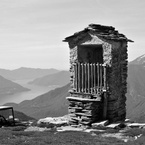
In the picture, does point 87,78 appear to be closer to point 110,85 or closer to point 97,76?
point 97,76

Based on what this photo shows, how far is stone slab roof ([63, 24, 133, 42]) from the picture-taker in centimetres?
1833

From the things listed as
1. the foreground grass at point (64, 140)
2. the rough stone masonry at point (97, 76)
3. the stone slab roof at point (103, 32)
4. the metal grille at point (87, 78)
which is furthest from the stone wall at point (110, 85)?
the foreground grass at point (64, 140)

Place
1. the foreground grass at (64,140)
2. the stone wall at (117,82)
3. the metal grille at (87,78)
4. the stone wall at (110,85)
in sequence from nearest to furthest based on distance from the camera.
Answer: the foreground grass at (64,140)
the stone wall at (110,85)
the stone wall at (117,82)
the metal grille at (87,78)

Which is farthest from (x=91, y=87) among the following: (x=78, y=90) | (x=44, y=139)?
(x=44, y=139)

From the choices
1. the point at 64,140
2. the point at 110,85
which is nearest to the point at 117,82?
the point at 110,85

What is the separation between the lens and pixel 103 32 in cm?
1894

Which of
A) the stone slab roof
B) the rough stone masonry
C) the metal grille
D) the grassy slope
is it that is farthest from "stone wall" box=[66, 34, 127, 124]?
the grassy slope

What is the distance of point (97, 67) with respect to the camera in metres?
19.1

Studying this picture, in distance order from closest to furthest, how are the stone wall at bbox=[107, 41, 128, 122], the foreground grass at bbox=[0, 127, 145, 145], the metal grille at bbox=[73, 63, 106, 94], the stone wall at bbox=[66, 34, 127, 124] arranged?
the foreground grass at bbox=[0, 127, 145, 145], the stone wall at bbox=[66, 34, 127, 124], the stone wall at bbox=[107, 41, 128, 122], the metal grille at bbox=[73, 63, 106, 94]

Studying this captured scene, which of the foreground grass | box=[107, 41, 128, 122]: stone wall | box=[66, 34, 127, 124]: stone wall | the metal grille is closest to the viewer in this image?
the foreground grass

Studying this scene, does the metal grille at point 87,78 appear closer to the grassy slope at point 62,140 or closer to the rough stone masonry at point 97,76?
the rough stone masonry at point 97,76

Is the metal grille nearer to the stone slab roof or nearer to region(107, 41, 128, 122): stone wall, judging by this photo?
region(107, 41, 128, 122): stone wall

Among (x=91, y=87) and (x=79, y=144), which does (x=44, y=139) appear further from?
(x=91, y=87)

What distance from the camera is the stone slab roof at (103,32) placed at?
60.1 feet
